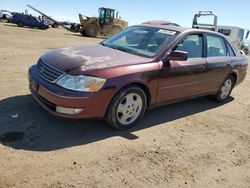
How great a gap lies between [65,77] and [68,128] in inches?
32.7

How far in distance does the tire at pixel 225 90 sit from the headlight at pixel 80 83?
358 centimetres

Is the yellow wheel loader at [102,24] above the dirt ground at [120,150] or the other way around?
above

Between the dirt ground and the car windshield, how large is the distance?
4.01ft

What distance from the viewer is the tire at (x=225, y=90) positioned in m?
6.59

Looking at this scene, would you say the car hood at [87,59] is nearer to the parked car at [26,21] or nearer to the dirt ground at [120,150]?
the dirt ground at [120,150]

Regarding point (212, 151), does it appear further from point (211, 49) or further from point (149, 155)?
point (211, 49)

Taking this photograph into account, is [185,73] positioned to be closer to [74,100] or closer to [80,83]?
[80,83]

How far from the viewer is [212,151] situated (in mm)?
4305

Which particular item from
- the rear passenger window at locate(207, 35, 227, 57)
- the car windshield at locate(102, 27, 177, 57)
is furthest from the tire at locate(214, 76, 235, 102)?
the car windshield at locate(102, 27, 177, 57)

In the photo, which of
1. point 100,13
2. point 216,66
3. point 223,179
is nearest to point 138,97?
point 223,179

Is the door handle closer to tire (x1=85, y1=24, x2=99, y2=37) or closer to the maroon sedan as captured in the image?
the maroon sedan

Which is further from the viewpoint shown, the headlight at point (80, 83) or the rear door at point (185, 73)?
the rear door at point (185, 73)

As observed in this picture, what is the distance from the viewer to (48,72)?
4277mm

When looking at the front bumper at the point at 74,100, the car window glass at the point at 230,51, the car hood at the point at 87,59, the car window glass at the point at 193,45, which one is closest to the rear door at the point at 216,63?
the car window glass at the point at 230,51
